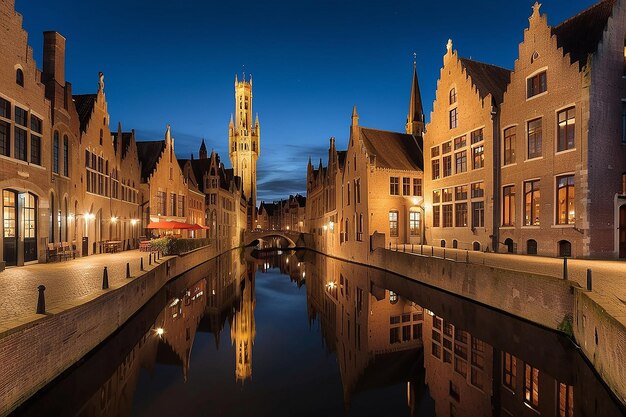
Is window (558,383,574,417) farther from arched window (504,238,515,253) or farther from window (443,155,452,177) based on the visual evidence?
window (443,155,452,177)

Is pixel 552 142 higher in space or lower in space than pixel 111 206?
higher

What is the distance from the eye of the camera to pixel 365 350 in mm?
14234

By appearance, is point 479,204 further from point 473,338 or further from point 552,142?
point 473,338

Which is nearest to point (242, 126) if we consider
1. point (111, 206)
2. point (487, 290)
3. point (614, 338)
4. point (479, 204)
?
point (111, 206)

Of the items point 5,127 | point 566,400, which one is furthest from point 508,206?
point 5,127

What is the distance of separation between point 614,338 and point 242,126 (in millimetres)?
118121

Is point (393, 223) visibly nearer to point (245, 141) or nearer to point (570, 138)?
point (570, 138)

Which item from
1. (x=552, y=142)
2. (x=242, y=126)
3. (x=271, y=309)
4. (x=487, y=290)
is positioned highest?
(x=242, y=126)

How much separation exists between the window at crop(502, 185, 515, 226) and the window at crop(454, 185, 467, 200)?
4.10 m

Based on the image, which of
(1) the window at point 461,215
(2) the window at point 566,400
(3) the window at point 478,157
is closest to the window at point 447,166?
(1) the window at point 461,215

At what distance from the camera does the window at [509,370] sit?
10.6 meters

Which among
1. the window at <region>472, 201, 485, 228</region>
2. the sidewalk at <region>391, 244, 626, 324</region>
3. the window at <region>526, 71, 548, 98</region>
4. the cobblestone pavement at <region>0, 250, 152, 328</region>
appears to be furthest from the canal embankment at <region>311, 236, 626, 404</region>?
the cobblestone pavement at <region>0, 250, 152, 328</region>

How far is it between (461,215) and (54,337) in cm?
2766

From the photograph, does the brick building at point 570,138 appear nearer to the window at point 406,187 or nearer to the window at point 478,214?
the window at point 478,214
